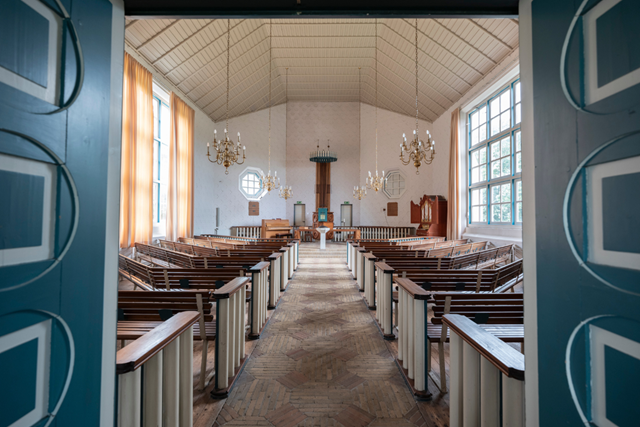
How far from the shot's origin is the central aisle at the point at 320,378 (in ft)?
6.23

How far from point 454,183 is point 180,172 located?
8.68m

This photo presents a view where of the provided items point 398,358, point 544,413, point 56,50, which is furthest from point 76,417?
point 398,358

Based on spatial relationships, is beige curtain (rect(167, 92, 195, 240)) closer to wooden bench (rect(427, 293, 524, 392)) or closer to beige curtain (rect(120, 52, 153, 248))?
beige curtain (rect(120, 52, 153, 248))

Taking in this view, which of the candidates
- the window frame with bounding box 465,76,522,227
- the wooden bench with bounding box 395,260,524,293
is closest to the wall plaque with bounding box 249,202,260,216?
the window frame with bounding box 465,76,522,227

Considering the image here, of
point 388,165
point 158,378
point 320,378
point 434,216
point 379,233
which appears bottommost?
point 320,378

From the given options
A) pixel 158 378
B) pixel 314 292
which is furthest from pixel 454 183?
pixel 158 378

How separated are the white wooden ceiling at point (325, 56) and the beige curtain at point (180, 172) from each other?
826 millimetres

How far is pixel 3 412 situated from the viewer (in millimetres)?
736

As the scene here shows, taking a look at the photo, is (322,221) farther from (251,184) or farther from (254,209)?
(251,184)

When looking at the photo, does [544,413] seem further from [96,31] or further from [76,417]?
[96,31]

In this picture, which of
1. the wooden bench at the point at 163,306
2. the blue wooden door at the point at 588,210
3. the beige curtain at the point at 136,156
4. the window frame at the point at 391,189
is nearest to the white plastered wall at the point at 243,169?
the beige curtain at the point at 136,156

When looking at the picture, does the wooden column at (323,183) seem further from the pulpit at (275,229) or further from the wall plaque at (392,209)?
the wall plaque at (392,209)

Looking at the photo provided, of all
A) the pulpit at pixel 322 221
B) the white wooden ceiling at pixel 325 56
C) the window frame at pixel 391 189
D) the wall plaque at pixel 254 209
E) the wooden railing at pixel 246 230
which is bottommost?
the wooden railing at pixel 246 230

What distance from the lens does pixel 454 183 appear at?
34.2 ft
